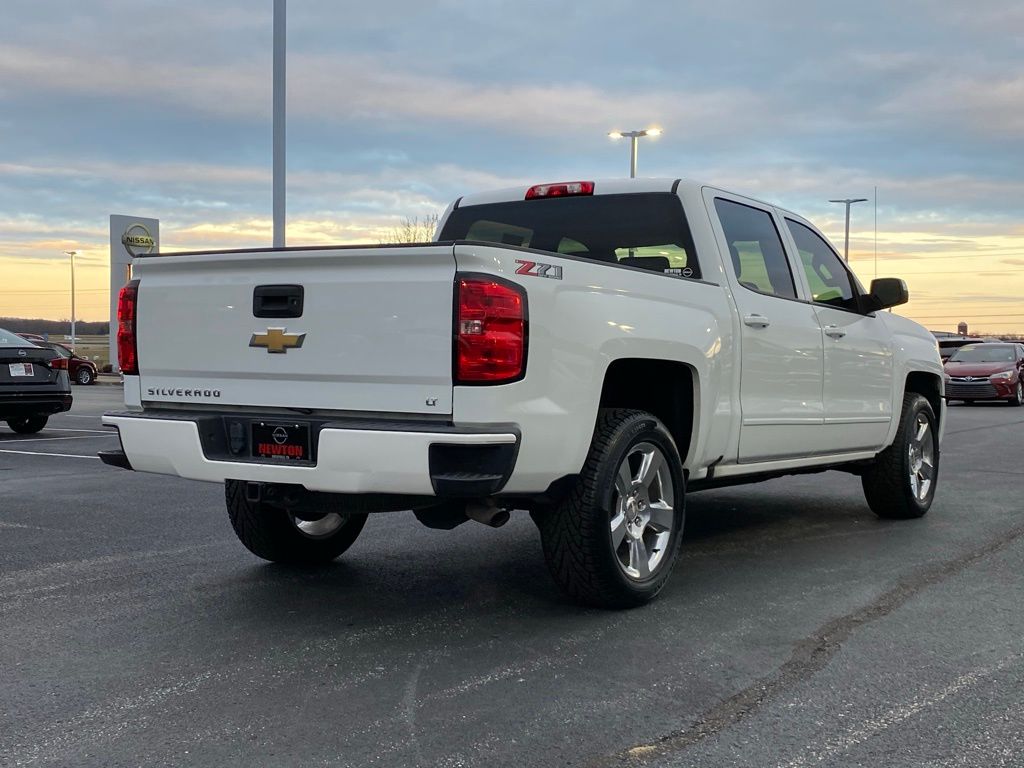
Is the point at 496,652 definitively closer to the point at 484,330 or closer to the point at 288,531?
the point at 484,330

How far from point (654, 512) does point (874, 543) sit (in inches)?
87.3

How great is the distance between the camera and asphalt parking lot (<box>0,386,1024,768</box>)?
3352mm

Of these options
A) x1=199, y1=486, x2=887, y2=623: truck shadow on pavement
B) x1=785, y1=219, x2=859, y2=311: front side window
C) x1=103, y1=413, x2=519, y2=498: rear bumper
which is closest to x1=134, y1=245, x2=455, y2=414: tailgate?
x1=103, y1=413, x2=519, y2=498: rear bumper

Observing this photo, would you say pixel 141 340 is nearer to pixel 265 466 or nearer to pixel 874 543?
pixel 265 466

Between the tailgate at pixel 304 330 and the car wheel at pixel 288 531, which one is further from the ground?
the tailgate at pixel 304 330

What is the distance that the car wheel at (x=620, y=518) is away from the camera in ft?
15.2

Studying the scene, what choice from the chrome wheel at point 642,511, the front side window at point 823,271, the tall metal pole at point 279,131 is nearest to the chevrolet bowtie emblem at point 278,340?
the chrome wheel at point 642,511

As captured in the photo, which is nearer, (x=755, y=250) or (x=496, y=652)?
(x=496, y=652)

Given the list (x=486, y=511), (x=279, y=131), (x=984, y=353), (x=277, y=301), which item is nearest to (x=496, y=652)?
(x=486, y=511)

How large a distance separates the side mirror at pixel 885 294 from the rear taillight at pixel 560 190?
2.12 metres

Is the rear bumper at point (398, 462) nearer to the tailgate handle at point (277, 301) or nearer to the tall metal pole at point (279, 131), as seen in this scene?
the tailgate handle at point (277, 301)

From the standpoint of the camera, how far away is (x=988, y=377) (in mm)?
25125

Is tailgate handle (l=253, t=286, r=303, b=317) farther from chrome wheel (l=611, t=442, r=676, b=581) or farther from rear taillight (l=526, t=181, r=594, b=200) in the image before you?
rear taillight (l=526, t=181, r=594, b=200)

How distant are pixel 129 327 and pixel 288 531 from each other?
1375 millimetres
